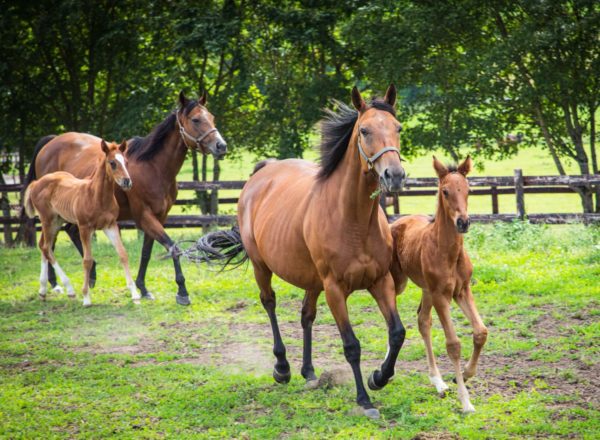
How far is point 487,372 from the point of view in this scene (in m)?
6.33

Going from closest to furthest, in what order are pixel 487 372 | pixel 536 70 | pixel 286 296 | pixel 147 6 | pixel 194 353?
pixel 487 372 < pixel 194 353 < pixel 286 296 < pixel 536 70 < pixel 147 6

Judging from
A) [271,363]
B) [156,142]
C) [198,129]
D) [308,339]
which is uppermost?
[198,129]

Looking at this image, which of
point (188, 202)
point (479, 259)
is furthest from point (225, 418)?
point (188, 202)

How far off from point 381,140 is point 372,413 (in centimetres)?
198

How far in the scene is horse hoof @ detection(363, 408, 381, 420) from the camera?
5.46m

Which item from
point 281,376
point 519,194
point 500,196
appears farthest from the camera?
point 500,196

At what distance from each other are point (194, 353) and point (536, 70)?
372 inches

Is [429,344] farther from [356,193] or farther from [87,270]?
[87,270]

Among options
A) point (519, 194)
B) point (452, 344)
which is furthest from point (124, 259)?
point (519, 194)

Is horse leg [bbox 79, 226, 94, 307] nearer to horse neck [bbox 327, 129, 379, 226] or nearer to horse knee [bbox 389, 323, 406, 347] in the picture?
horse neck [bbox 327, 129, 379, 226]

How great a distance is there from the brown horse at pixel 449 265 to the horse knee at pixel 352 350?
68cm

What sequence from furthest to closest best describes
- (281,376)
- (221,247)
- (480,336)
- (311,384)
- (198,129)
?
(198,129)
(221,247)
(281,376)
(311,384)
(480,336)

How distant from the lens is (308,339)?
6.67 meters

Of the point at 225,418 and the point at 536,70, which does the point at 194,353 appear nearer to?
the point at 225,418
